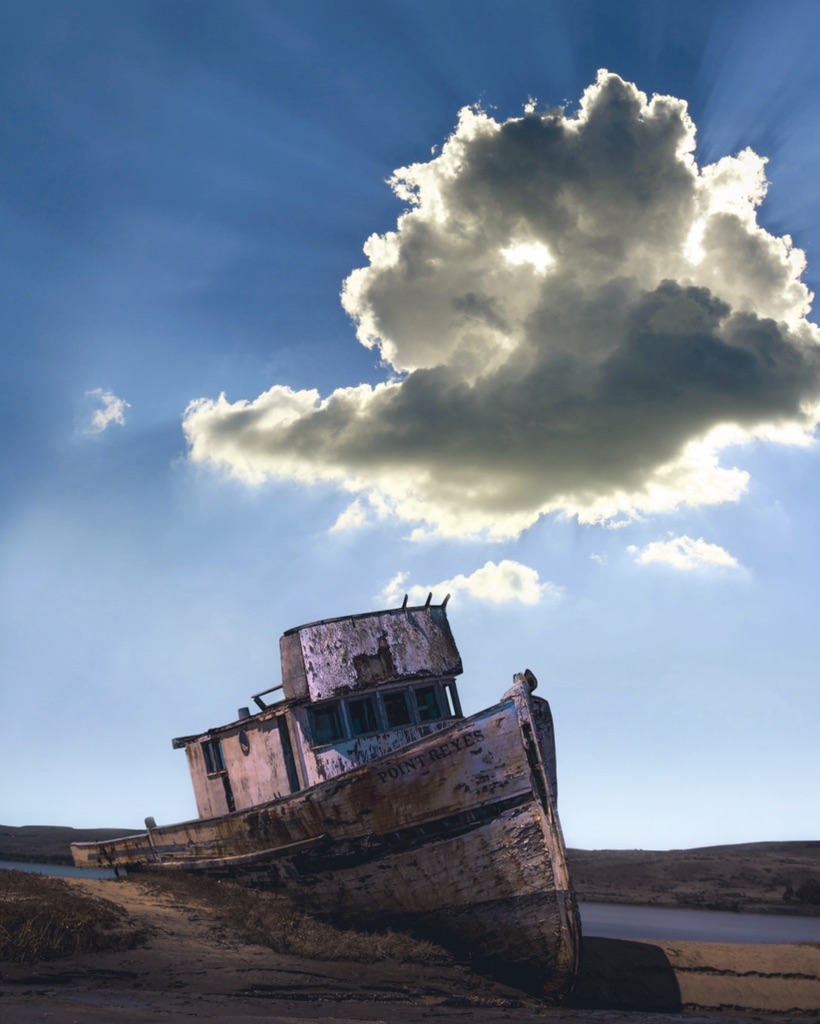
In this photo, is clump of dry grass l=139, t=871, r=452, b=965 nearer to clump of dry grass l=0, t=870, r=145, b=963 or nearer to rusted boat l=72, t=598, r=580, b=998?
rusted boat l=72, t=598, r=580, b=998

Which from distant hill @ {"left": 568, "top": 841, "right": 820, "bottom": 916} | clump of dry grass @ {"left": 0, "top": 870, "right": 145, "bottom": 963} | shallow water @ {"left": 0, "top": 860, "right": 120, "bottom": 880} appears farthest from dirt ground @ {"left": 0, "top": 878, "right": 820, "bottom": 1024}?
shallow water @ {"left": 0, "top": 860, "right": 120, "bottom": 880}

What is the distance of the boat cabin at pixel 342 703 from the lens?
14250 millimetres

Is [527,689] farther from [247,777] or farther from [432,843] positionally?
[247,777]

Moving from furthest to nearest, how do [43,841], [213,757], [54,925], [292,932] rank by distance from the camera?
[43,841]
[213,757]
[292,932]
[54,925]

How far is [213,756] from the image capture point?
1669 centimetres

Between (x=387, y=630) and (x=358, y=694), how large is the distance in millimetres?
1439

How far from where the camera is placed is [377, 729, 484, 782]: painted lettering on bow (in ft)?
38.2

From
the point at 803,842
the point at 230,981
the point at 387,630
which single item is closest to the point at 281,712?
the point at 387,630

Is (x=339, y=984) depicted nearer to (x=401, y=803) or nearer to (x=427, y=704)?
(x=401, y=803)

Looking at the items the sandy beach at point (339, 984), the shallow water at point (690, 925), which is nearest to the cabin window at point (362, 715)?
the sandy beach at point (339, 984)

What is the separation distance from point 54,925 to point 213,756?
23.1 ft

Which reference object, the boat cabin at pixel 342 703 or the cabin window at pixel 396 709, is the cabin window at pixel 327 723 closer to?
the boat cabin at pixel 342 703

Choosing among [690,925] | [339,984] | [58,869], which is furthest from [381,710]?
[58,869]

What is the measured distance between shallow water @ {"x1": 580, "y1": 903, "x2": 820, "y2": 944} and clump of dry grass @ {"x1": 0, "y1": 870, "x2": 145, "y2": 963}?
9.87 metres
